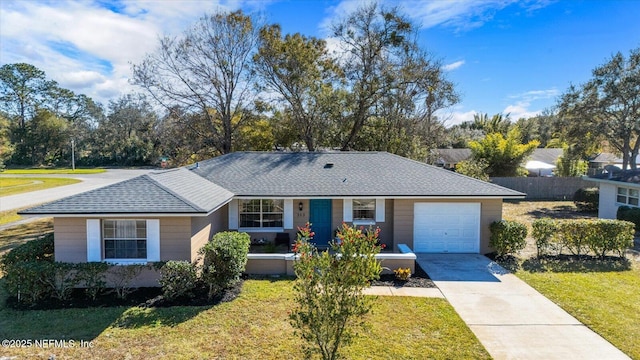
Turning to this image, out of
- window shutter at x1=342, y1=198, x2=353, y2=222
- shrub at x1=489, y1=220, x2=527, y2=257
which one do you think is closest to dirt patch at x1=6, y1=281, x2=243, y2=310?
window shutter at x1=342, y1=198, x2=353, y2=222

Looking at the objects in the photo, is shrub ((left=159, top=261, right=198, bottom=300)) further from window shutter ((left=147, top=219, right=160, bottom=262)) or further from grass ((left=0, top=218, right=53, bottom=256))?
grass ((left=0, top=218, right=53, bottom=256))

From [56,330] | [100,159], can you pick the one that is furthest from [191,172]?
[100,159]

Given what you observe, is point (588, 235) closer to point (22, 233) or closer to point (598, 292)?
point (598, 292)

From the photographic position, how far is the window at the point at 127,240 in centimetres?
1023

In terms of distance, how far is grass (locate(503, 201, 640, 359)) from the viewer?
7852mm

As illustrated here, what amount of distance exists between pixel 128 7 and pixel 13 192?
24859 mm

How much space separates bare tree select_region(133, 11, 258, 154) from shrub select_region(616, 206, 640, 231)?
23.5 m

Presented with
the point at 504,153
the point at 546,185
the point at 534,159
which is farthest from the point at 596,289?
the point at 534,159

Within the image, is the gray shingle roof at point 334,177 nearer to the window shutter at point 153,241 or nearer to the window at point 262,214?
the window at point 262,214

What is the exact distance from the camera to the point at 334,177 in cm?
1500

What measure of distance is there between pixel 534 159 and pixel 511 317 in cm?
3991

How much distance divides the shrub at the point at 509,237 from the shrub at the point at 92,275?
12568 millimetres

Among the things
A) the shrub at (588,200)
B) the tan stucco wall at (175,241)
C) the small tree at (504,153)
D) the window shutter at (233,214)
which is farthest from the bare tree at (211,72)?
the shrub at (588,200)

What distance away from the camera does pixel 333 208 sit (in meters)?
14.1
